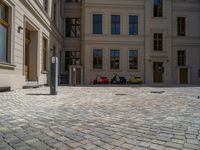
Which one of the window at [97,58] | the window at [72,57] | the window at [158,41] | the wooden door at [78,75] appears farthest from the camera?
the window at [72,57]

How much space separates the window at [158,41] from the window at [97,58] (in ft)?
21.2

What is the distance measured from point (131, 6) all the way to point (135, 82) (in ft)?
29.0

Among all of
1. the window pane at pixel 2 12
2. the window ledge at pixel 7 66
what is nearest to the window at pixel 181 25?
the window ledge at pixel 7 66

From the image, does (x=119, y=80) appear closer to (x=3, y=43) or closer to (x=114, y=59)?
(x=114, y=59)

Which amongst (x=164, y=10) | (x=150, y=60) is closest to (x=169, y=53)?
(x=150, y=60)

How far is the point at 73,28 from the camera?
1231 inches

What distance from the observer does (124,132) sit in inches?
179

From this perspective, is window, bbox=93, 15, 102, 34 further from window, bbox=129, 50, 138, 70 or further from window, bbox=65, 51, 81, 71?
window, bbox=129, 50, 138, 70

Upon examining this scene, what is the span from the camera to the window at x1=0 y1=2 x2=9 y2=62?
1155 cm

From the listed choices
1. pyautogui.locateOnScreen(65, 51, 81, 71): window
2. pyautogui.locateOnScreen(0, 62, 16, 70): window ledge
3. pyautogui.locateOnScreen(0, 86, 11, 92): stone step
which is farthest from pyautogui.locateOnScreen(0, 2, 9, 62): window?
pyautogui.locateOnScreen(65, 51, 81, 71): window

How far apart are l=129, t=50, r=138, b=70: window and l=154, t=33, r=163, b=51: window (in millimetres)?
2544

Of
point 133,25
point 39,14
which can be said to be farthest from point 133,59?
point 39,14

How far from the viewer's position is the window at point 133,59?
29562mm

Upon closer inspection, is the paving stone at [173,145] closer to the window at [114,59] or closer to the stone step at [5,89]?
the stone step at [5,89]
